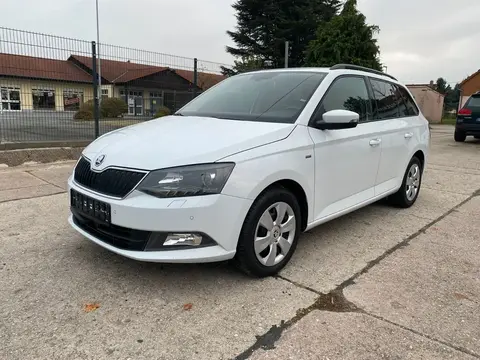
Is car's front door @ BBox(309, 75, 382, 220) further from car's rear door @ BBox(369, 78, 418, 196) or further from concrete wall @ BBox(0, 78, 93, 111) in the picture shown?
concrete wall @ BBox(0, 78, 93, 111)

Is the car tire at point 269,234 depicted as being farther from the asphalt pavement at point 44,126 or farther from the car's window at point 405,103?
the asphalt pavement at point 44,126

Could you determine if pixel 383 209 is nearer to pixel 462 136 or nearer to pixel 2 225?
pixel 2 225

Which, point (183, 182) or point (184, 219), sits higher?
point (183, 182)

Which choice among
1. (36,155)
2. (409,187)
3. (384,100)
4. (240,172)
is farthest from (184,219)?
(36,155)

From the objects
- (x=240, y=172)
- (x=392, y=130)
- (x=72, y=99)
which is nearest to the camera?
(x=240, y=172)

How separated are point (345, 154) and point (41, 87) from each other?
21.5ft

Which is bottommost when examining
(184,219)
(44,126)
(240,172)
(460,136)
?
(460,136)

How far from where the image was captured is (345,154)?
369 cm

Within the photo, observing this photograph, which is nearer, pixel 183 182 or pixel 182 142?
pixel 183 182

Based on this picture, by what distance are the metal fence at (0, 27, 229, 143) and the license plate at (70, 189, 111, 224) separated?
17.2ft

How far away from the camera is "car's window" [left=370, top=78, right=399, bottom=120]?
175 inches

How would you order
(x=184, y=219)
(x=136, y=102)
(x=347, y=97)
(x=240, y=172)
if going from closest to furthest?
(x=184, y=219) < (x=240, y=172) < (x=347, y=97) < (x=136, y=102)

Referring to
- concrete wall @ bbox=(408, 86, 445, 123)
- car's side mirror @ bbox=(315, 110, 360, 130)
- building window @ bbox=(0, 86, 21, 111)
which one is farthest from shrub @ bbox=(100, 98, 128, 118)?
concrete wall @ bbox=(408, 86, 445, 123)

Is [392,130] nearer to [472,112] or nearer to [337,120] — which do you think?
[337,120]
